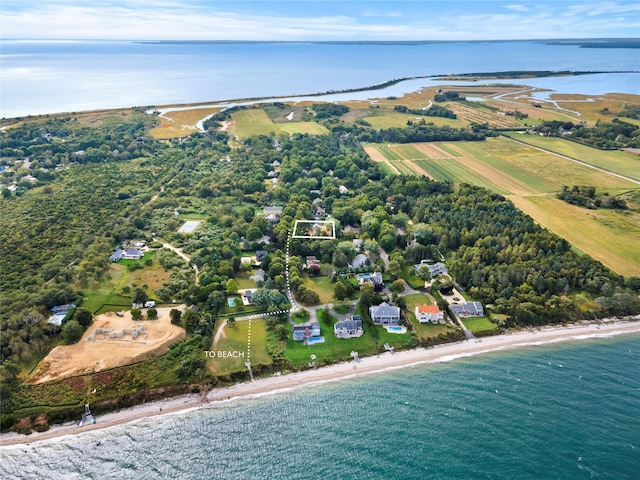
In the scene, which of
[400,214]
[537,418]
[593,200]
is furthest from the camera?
[593,200]

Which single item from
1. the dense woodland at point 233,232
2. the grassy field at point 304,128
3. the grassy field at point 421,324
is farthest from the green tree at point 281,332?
the grassy field at point 304,128

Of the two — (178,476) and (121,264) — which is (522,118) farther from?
(178,476)

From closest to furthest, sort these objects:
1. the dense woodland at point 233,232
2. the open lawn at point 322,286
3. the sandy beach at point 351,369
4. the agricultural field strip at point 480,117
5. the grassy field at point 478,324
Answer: the sandy beach at point 351,369 < the grassy field at point 478,324 < the dense woodland at point 233,232 < the open lawn at point 322,286 < the agricultural field strip at point 480,117

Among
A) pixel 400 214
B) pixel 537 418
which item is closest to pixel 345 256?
pixel 400 214

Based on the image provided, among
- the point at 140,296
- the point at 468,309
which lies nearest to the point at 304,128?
the point at 140,296

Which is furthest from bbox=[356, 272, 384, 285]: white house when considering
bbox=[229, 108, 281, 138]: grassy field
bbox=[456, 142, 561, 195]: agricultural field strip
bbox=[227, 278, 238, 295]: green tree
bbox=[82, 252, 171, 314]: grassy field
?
bbox=[229, 108, 281, 138]: grassy field

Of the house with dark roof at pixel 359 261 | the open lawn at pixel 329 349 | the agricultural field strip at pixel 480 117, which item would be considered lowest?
the open lawn at pixel 329 349

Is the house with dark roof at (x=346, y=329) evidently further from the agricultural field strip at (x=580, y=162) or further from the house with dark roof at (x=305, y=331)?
the agricultural field strip at (x=580, y=162)
